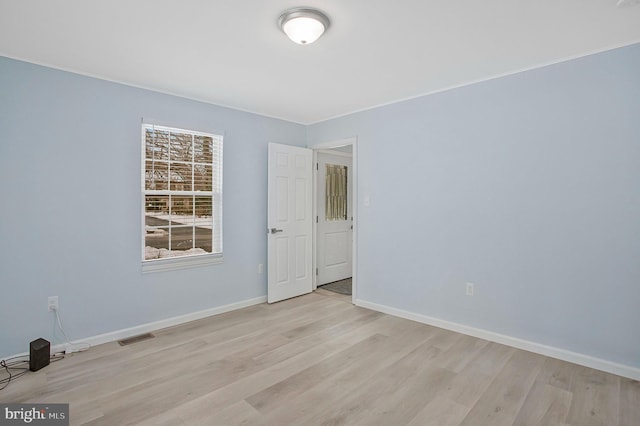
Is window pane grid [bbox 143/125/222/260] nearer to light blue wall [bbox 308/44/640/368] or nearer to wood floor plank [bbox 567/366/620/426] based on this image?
light blue wall [bbox 308/44/640/368]

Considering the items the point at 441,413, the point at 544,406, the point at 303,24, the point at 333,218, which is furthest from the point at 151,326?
the point at 544,406

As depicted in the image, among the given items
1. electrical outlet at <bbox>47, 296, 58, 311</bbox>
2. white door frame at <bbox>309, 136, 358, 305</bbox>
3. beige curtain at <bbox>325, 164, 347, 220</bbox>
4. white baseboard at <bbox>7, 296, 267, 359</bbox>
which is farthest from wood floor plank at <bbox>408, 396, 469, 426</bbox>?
beige curtain at <bbox>325, 164, 347, 220</bbox>

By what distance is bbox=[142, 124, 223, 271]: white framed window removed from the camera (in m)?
3.47

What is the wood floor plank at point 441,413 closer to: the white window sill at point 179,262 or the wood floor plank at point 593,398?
the wood floor plank at point 593,398

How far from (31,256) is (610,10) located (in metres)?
4.59

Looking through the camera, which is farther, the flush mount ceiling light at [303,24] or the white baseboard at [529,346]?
Result: the white baseboard at [529,346]

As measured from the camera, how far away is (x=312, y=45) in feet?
8.28

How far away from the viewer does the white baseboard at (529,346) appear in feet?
8.30

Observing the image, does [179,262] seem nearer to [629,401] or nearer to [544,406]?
[544,406]

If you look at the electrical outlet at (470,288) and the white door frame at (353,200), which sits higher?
the white door frame at (353,200)

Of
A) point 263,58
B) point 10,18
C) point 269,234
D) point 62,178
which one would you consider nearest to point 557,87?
point 263,58

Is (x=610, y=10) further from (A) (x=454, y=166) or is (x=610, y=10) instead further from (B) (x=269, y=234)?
(B) (x=269, y=234)

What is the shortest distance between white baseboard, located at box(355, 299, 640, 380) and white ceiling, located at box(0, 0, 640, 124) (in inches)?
96.0

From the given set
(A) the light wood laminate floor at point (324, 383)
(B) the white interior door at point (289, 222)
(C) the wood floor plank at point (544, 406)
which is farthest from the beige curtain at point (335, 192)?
(C) the wood floor plank at point (544, 406)
